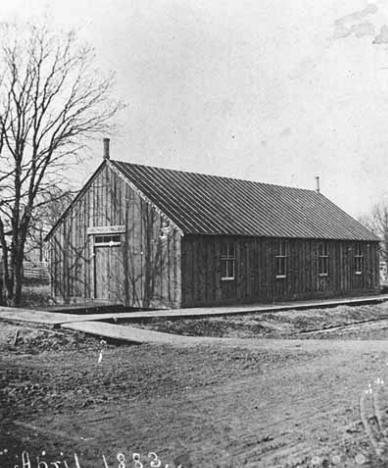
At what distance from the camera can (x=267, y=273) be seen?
24969 mm

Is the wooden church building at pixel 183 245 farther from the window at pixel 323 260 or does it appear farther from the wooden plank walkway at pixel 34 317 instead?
the wooden plank walkway at pixel 34 317

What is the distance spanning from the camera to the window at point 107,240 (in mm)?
23469

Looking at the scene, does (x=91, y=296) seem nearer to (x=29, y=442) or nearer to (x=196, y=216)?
(x=196, y=216)

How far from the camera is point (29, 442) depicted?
6332mm

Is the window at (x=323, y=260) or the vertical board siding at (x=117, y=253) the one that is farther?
the window at (x=323, y=260)

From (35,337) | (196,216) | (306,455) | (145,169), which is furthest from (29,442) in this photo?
(145,169)

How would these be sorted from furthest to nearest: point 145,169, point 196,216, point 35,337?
point 145,169 → point 196,216 → point 35,337

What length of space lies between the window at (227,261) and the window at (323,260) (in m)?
6.14

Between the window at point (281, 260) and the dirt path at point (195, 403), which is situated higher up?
the window at point (281, 260)

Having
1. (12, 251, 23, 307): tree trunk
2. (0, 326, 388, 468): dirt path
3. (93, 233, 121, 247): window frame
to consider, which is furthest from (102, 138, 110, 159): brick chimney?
(0, 326, 388, 468): dirt path

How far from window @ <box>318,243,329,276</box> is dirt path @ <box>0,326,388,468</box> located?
1556 centimetres

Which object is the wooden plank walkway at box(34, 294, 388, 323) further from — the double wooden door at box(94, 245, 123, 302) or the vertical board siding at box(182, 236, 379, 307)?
the double wooden door at box(94, 245, 123, 302)

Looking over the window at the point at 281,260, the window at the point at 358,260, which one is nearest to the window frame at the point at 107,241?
the window at the point at 281,260

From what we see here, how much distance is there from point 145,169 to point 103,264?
4.18m
